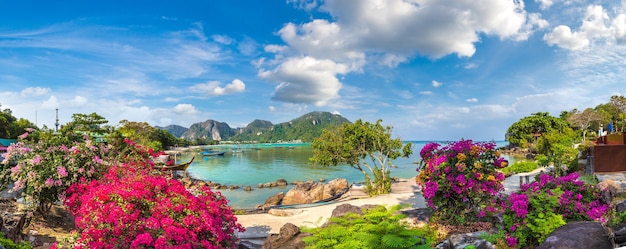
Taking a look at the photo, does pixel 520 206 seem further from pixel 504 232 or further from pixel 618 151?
pixel 618 151

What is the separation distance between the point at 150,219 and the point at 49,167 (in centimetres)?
495

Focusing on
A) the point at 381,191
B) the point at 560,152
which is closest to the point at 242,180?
the point at 381,191

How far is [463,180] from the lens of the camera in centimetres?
749

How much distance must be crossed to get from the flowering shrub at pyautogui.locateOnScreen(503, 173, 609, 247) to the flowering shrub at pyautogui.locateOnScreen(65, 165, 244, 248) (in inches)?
199

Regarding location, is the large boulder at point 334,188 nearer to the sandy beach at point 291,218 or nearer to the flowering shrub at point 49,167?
the sandy beach at point 291,218

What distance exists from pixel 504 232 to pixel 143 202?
20.9 ft

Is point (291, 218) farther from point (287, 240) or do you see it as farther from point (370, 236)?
point (370, 236)

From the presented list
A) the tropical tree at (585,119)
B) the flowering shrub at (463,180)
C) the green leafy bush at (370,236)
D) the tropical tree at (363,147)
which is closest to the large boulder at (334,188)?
the tropical tree at (363,147)

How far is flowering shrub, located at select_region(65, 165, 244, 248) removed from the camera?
507 centimetres

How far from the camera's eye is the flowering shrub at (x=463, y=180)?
7629 millimetres

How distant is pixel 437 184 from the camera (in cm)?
768

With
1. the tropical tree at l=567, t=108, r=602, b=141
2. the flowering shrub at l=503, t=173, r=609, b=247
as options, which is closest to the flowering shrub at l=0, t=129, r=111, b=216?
the flowering shrub at l=503, t=173, r=609, b=247

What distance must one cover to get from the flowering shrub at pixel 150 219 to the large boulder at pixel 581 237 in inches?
195

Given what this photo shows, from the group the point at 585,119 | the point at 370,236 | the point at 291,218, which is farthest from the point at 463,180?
the point at 585,119
